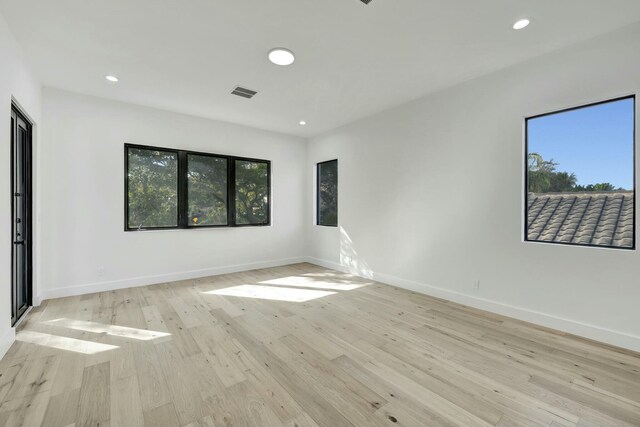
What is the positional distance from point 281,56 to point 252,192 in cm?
311

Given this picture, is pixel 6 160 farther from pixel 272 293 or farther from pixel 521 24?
pixel 521 24

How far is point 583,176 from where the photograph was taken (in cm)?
275

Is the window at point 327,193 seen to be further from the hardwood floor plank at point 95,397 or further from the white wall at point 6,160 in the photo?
the white wall at point 6,160

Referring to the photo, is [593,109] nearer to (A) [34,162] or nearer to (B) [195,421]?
(B) [195,421]

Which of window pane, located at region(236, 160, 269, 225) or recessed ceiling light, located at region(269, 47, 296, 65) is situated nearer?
recessed ceiling light, located at region(269, 47, 296, 65)

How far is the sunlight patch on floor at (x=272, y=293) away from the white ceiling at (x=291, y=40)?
2.85 meters

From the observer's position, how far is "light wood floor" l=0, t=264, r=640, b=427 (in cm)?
168

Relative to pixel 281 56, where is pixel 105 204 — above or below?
below

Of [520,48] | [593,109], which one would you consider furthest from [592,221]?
[520,48]

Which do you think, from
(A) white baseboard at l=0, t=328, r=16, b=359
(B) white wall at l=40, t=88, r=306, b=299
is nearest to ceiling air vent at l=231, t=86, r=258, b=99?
(B) white wall at l=40, t=88, r=306, b=299

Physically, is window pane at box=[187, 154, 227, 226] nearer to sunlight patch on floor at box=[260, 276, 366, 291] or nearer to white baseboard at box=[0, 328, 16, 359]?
sunlight patch on floor at box=[260, 276, 366, 291]

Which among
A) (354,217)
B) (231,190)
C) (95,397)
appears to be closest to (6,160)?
(95,397)

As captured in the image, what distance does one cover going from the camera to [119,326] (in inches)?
114

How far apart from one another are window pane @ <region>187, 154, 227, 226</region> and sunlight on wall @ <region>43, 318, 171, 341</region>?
212 centimetres
